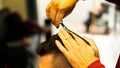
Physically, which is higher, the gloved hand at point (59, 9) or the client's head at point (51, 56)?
the gloved hand at point (59, 9)

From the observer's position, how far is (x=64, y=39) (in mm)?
761

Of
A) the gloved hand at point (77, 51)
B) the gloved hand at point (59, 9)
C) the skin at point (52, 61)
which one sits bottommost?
the skin at point (52, 61)

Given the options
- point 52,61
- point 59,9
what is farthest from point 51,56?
point 59,9

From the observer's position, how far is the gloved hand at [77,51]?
2.40ft

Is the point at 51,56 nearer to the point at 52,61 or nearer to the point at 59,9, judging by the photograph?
the point at 52,61

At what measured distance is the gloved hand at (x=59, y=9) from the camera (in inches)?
29.0

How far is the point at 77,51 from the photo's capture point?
74cm

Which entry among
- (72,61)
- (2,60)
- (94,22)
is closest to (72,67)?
(72,61)

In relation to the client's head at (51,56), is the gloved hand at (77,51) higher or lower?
higher

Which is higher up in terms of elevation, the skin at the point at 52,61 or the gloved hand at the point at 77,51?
the gloved hand at the point at 77,51

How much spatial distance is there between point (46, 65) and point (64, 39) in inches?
3.7

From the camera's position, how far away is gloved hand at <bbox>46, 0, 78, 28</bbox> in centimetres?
74

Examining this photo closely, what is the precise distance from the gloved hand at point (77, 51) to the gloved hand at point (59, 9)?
0.04m

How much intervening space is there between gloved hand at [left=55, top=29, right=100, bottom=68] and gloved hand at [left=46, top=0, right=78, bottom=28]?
42 mm
